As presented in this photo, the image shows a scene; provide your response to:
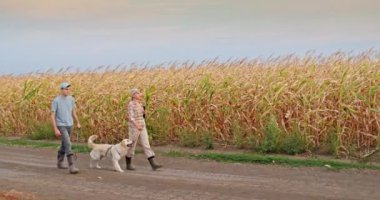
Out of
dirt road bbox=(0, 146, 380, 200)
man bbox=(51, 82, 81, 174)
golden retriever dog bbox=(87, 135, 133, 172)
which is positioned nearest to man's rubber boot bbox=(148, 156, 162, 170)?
dirt road bbox=(0, 146, 380, 200)

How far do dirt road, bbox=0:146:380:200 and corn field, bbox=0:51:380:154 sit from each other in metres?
2.12

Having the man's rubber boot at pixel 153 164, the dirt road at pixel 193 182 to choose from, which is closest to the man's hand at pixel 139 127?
the man's rubber boot at pixel 153 164

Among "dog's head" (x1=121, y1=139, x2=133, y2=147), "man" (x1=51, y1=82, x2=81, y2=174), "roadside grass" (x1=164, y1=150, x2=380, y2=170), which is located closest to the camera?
"roadside grass" (x1=164, y1=150, x2=380, y2=170)

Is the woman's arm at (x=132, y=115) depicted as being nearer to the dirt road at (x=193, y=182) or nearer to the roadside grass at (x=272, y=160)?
the dirt road at (x=193, y=182)

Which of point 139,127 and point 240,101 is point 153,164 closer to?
point 139,127

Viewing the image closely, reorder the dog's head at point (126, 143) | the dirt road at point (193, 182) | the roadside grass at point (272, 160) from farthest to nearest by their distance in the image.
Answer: the dog's head at point (126, 143)
the roadside grass at point (272, 160)
the dirt road at point (193, 182)

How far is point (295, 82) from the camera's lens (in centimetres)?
1616

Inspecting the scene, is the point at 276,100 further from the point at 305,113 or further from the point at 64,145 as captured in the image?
the point at 64,145

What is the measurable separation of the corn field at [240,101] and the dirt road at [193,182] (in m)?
2.12

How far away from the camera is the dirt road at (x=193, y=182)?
1052 cm

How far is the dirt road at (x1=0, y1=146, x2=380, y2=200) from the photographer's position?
10.5m

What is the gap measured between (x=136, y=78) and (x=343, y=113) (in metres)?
8.89

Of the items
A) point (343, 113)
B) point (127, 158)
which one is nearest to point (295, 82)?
point (343, 113)

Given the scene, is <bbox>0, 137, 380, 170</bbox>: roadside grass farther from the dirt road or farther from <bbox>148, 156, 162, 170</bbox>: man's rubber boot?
<bbox>148, 156, 162, 170</bbox>: man's rubber boot
